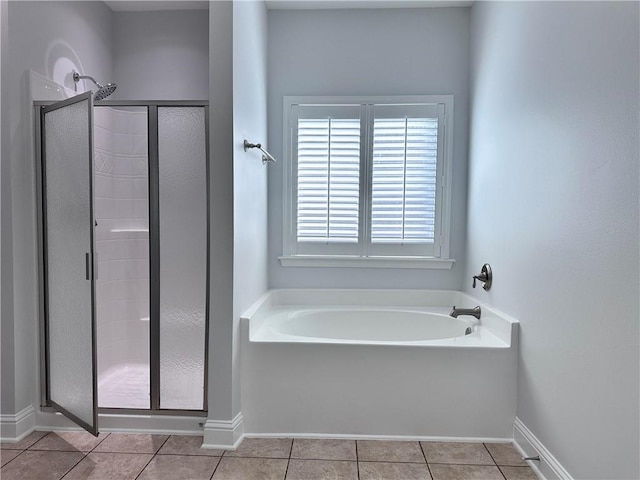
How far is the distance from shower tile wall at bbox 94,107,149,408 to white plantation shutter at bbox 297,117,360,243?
107 centimetres

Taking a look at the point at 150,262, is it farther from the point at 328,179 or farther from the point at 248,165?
the point at 328,179

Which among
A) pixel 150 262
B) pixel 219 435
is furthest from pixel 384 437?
pixel 150 262

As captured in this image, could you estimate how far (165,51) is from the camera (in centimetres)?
286

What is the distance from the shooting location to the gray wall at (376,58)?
9.12 feet

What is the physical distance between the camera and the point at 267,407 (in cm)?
206

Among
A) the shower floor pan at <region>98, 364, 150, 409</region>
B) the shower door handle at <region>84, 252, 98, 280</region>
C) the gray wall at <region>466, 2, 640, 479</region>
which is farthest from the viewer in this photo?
the shower floor pan at <region>98, 364, 150, 409</region>

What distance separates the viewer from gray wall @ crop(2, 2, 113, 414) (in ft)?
6.38

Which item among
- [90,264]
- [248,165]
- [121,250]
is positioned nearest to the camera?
[90,264]

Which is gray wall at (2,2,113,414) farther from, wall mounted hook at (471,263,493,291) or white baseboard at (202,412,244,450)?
wall mounted hook at (471,263,493,291)

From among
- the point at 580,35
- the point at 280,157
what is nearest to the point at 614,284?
the point at 580,35

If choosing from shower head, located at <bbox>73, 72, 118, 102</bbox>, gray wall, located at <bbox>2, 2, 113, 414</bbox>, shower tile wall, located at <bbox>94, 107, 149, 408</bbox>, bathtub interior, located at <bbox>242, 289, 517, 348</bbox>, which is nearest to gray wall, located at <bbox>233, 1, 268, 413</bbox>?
bathtub interior, located at <bbox>242, 289, 517, 348</bbox>

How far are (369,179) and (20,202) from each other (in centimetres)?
208

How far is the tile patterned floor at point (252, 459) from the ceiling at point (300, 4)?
9.04 ft

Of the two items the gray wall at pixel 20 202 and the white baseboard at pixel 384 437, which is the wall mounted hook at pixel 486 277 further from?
the gray wall at pixel 20 202
